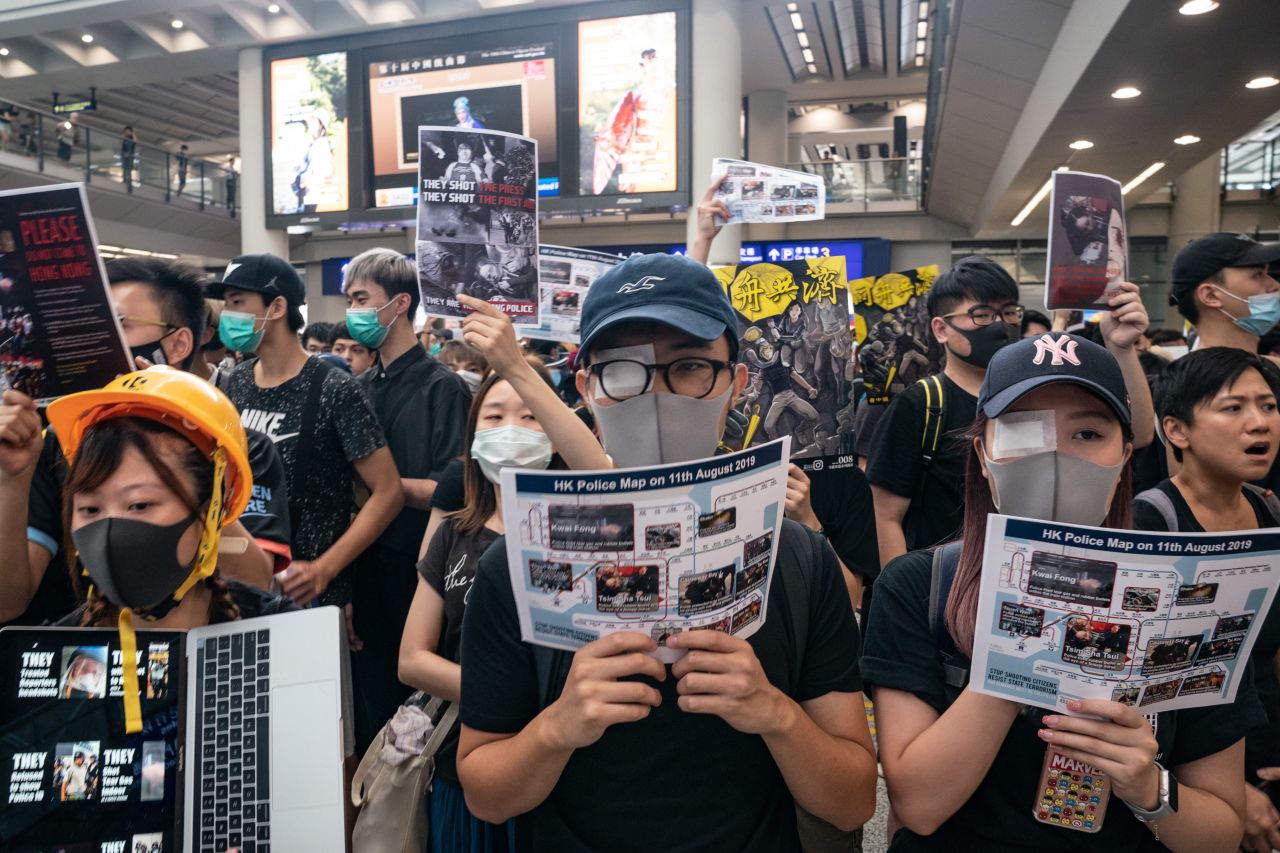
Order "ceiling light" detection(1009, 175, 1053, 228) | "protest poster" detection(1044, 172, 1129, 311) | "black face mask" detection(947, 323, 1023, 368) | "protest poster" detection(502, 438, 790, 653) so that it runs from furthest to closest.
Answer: "ceiling light" detection(1009, 175, 1053, 228) → "black face mask" detection(947, 323, 1023, 368) → "protest poster" detection(1044, 172, 1129, 311) → "protest poster" detection(502, 438, 790, 653)

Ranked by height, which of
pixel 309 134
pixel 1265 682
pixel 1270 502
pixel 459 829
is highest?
pixel 309 134

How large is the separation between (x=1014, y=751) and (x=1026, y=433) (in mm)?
→ 521

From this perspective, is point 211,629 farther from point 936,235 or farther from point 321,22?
point 936,235

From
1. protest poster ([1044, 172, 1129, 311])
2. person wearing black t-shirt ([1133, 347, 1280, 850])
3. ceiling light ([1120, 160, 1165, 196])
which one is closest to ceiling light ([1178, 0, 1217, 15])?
protest poster ([1044, 172, 1129, 311])

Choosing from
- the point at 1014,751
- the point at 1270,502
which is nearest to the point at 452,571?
the point at 1014,751

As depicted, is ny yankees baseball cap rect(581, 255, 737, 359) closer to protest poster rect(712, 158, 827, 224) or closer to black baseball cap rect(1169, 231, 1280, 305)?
protest poster rect(712, 158, 827, 224)

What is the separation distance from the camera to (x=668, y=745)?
1440 millimetres

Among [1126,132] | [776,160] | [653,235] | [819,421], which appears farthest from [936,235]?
[819,421]

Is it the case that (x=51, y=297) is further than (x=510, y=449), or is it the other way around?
(x=510, y=449)

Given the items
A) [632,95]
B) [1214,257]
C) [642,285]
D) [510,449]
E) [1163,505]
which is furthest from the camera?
[632,95]

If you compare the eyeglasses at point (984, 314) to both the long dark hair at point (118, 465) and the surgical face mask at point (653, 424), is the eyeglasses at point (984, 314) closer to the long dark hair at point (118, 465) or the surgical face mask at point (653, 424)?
the surgical face mask at point (653, 424)

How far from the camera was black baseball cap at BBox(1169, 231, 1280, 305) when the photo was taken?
3428 millimetres

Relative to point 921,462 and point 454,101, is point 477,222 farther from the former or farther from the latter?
point 454,101

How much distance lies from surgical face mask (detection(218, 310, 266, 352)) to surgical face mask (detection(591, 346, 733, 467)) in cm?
229
